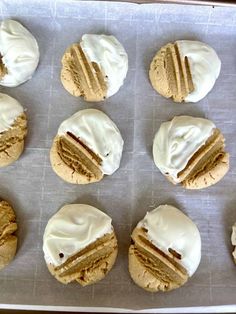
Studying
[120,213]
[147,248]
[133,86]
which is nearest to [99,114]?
[133,86]

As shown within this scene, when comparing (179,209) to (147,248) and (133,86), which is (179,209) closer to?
(147,248)

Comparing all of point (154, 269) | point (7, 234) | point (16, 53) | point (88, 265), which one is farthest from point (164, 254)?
point (16, 53)

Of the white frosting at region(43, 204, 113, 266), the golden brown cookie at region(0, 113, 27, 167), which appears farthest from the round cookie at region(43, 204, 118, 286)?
the golden brown cookie at region(0, 113, 27, 167)

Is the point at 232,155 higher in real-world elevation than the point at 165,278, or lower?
higher

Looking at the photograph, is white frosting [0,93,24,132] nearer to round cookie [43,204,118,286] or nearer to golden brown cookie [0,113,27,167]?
golden brown cookie [0,113,27,167]

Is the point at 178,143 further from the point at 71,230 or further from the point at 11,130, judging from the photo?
the point at 11,130

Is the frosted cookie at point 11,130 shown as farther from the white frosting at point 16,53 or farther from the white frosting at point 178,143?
the white frosting at point 178,143

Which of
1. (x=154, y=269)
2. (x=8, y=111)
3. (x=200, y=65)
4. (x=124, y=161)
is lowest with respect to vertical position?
(x=154, y=269)
